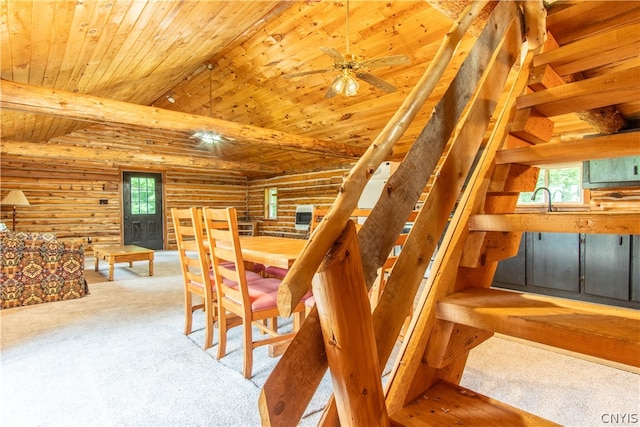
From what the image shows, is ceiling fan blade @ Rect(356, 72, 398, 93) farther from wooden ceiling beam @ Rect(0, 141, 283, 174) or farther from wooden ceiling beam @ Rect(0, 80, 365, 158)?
wooden ceiling beam @ Rect(0, 141, 283, 174)

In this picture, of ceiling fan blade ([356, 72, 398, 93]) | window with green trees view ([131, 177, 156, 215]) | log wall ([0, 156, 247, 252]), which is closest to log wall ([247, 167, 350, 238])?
log wall ([0, 156, 247, 252])

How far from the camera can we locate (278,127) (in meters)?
6.58

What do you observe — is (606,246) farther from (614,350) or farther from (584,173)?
(614,350)

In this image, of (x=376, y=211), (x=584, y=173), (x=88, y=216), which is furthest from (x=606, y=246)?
(x=88, y=216)

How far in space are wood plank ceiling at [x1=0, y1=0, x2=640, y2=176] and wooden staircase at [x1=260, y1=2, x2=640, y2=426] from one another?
0.75 metres

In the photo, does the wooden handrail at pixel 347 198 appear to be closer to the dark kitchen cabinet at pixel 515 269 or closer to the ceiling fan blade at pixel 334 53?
the ceiling fan blade at pixel 334 53

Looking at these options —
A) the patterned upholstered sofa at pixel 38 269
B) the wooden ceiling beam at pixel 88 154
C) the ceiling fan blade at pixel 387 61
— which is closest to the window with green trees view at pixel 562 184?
the ceiling fan blade at pixel 387 61

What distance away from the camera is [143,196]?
8.61 m

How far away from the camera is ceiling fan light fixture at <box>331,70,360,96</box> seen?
2.88 metres

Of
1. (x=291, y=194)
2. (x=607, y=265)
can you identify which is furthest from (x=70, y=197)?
(x=607, y=265)

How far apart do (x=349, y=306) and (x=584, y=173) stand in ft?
16.0

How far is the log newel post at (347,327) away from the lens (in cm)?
55

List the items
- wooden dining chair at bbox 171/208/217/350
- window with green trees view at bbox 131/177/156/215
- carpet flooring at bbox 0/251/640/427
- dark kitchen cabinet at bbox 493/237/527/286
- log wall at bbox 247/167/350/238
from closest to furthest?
carpet flooring at bbox 0/251/640/427 → wooden dining chair at bbox 171/208/217/350 → dark kitchen cabinet at bbox 493/237/527/286 → log wall at bbox 247/167/350/238 → window with green trees view at bbox 131/177/156/215

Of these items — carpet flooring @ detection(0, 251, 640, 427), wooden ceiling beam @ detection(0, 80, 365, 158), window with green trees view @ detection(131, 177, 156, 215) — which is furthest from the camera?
window with green trees view @ detection(131, 177, 156, 215)
